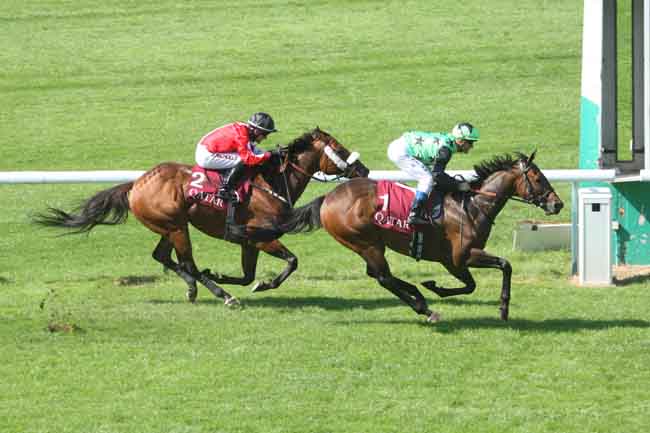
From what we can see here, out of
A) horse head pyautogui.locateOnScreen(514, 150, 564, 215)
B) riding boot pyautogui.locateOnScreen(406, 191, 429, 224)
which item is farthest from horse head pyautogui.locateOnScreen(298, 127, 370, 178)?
horse head pyautogui.locateOnScreen(514, 150, 564, 215)

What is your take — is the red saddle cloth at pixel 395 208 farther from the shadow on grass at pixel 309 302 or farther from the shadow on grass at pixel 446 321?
the shadow on grass at pixel 309 302

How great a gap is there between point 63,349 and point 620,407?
4.42 m

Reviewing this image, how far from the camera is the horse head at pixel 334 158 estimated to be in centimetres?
1166

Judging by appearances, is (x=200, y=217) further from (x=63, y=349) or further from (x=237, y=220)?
(x=63, y=349)

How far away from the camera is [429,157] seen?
10695mm

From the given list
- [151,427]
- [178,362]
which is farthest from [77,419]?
[178,362]

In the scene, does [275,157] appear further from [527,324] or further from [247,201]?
[527,324]

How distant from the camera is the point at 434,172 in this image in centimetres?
1061

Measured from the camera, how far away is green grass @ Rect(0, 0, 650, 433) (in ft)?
28.5

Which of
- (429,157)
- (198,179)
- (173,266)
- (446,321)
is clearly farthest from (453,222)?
(173,266)

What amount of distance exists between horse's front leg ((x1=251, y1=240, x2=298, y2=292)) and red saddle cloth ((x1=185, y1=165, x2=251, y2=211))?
1.61ft

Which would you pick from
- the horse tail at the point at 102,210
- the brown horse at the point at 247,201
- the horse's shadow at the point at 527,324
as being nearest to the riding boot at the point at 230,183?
the brown horse at the point at 247,201

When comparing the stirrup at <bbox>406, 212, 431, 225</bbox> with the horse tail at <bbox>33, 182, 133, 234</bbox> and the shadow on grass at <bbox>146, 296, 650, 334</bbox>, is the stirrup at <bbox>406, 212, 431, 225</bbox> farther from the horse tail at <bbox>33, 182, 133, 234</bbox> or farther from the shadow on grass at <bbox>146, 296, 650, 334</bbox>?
the horse tail at <bbox>33, 182, 133, 234</bbox>

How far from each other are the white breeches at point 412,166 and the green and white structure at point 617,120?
3119 mm
